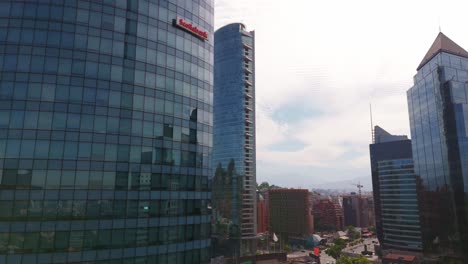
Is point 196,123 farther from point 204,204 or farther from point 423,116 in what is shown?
point 423,116

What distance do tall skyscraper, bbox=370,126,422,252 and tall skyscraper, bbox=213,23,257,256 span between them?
70334mm

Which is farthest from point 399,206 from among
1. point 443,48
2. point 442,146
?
point 443,48

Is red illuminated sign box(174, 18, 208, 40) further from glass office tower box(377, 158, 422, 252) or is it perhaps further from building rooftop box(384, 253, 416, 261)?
glass office tower box(377, 158, 422, 252)

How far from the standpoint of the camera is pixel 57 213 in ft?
142

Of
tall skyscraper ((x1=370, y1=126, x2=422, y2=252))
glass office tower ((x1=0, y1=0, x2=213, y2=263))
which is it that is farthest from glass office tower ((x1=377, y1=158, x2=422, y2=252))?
glass office tower ((x1=0, y1=0, x2=213, y2=263))

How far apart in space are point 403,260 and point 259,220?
301ft

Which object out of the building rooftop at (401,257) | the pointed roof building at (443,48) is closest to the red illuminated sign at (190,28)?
the pointed roof building at (443,48)

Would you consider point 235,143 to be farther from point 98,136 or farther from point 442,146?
point 98,136

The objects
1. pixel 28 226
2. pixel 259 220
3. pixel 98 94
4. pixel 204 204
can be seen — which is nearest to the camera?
pixel 28 226

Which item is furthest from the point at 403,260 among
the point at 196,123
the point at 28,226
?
the point at 28,226

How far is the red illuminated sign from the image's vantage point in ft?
189

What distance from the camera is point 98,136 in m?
47.7

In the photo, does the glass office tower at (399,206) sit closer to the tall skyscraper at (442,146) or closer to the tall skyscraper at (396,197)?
the tall skyscraper at (396,197)

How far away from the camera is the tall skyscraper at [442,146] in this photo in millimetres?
84188
